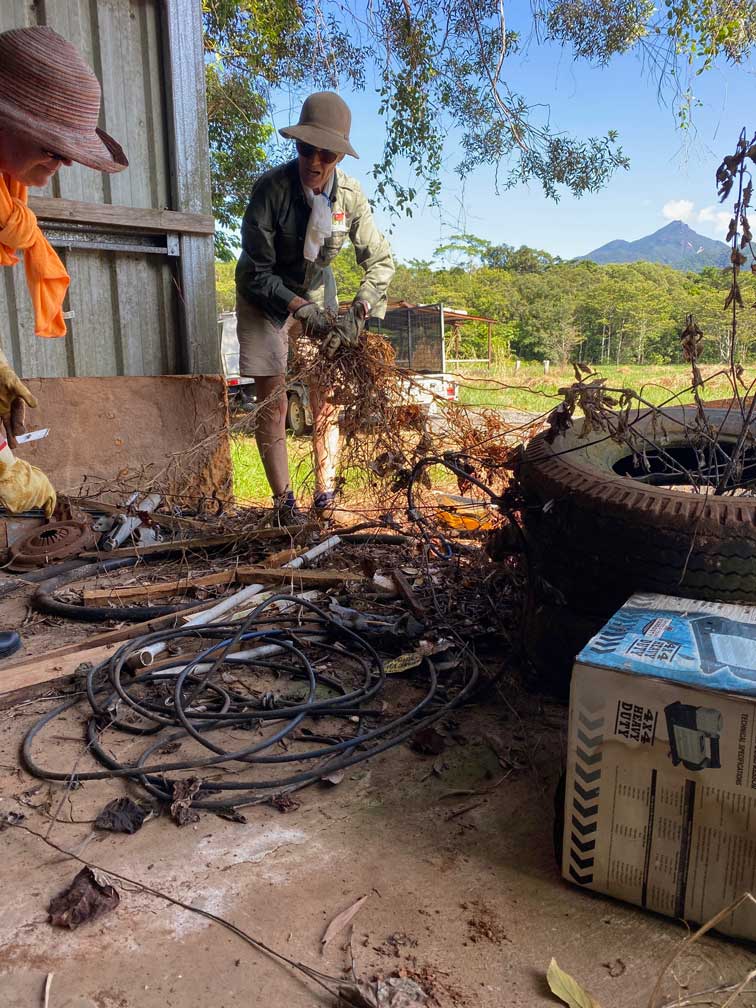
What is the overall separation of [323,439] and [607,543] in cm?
270

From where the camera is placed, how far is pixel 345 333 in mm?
3936

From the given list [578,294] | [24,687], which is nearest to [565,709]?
[24,687]

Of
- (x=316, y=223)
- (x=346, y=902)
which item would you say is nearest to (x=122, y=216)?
(x=316, y=223)

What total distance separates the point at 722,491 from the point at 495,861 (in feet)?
3.94

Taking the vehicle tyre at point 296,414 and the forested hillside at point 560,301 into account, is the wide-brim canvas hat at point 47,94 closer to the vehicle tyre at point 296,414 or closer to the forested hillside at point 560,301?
the vehicle tyre at point 296,414

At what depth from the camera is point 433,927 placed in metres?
1.38

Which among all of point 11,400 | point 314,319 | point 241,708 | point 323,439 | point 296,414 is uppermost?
point 314,319

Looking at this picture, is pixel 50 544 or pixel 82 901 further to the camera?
pixel 50 544

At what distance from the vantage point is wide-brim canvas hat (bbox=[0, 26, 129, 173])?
2.49m

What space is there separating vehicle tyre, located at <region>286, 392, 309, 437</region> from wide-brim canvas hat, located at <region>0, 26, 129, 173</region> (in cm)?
207

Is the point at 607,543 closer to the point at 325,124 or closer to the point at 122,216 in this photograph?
the point at 325,124

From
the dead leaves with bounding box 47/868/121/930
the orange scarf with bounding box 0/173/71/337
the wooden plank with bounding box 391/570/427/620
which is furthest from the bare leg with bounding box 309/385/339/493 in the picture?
the dead leaves with bounding box 47/868/121/930

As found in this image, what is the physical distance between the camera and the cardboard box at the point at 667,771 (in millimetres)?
1284

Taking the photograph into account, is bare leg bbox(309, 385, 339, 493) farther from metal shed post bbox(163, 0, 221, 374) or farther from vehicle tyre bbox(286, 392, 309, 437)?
metal shed post bbox(163, 0, 221, 374)
